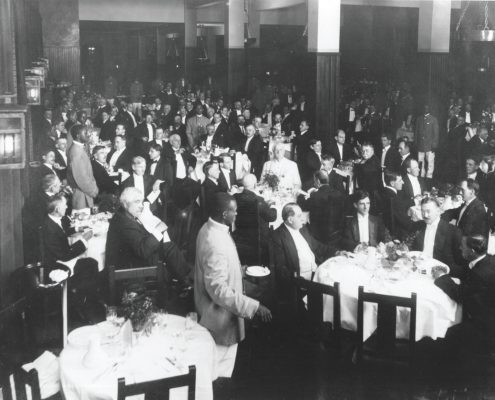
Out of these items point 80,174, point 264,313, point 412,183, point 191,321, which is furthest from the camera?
point 412,183

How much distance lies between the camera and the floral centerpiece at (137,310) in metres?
3.63

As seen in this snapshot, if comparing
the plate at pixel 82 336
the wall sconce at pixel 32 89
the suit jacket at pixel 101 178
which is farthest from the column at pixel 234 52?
the plate at pixel 82 336

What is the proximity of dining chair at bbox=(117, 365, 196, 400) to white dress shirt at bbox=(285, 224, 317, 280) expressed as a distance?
8.33ft

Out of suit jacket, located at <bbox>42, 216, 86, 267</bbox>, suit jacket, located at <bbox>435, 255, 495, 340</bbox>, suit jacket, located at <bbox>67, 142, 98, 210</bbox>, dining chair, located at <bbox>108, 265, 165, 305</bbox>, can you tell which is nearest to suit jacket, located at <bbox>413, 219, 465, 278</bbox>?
suit jacket, located at <bbox>435, 255, 495, 340</bbox>

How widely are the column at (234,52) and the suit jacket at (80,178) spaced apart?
10.2 meters

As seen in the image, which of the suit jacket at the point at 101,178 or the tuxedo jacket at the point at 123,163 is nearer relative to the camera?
the suit jacket at the point at 101,178

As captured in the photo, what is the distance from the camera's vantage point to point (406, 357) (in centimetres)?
414

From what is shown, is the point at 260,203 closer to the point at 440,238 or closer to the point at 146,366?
the point at 440,238

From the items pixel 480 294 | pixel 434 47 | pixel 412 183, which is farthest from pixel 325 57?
pixel 480 294

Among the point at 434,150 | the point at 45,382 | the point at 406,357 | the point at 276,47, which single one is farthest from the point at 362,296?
the point at 276,47

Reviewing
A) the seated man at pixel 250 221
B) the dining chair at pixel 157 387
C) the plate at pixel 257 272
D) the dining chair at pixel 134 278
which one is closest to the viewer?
the dining chair at pixel 157 387

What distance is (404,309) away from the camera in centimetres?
449

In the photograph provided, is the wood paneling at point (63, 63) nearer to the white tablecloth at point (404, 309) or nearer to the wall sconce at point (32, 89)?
the wall sconce at point (32, 89)

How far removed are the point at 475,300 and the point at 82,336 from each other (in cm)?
283
